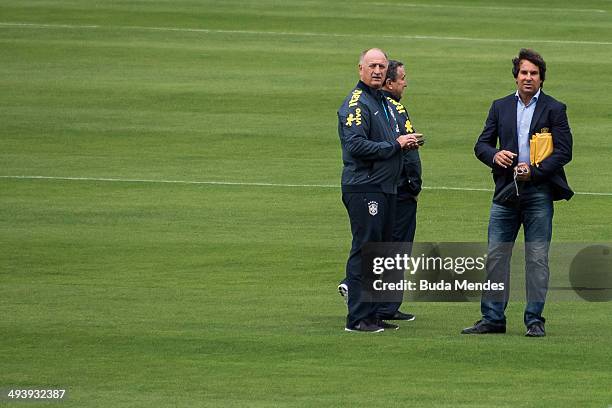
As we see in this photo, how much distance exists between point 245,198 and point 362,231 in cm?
620

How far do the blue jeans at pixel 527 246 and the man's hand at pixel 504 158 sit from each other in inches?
7.8

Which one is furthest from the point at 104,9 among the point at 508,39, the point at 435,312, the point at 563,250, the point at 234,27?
the point at 435,312

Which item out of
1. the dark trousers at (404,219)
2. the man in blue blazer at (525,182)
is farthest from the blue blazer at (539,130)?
the dark trousers at (404,219)

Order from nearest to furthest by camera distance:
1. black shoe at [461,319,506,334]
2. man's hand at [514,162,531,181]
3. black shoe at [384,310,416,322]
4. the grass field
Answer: the grass field
man's hand at [514,162,531,181]
black shoe at [461,319,506,334]
black shoe at [384,310,416,322]

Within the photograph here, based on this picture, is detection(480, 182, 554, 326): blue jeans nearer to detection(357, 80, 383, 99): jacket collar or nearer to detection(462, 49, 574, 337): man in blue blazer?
detection(462, 49, 574, 337): man in blue blazer

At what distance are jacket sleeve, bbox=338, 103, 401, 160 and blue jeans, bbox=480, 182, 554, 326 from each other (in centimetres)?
85

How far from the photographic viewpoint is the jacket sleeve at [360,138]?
10844 millimetres

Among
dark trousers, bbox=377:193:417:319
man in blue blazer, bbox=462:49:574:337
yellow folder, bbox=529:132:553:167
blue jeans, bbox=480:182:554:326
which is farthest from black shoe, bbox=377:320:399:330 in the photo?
yellow folder, bbox=529:132:553:167

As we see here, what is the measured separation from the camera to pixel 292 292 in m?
12.7

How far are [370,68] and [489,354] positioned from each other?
7.01 ft

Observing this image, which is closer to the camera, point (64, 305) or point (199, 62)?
point (64, 305)

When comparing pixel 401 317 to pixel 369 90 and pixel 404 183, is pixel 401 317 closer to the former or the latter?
pixel 404 183

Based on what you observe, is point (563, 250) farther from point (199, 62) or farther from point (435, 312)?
point (199, 62)

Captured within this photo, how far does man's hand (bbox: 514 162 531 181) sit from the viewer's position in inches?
420
